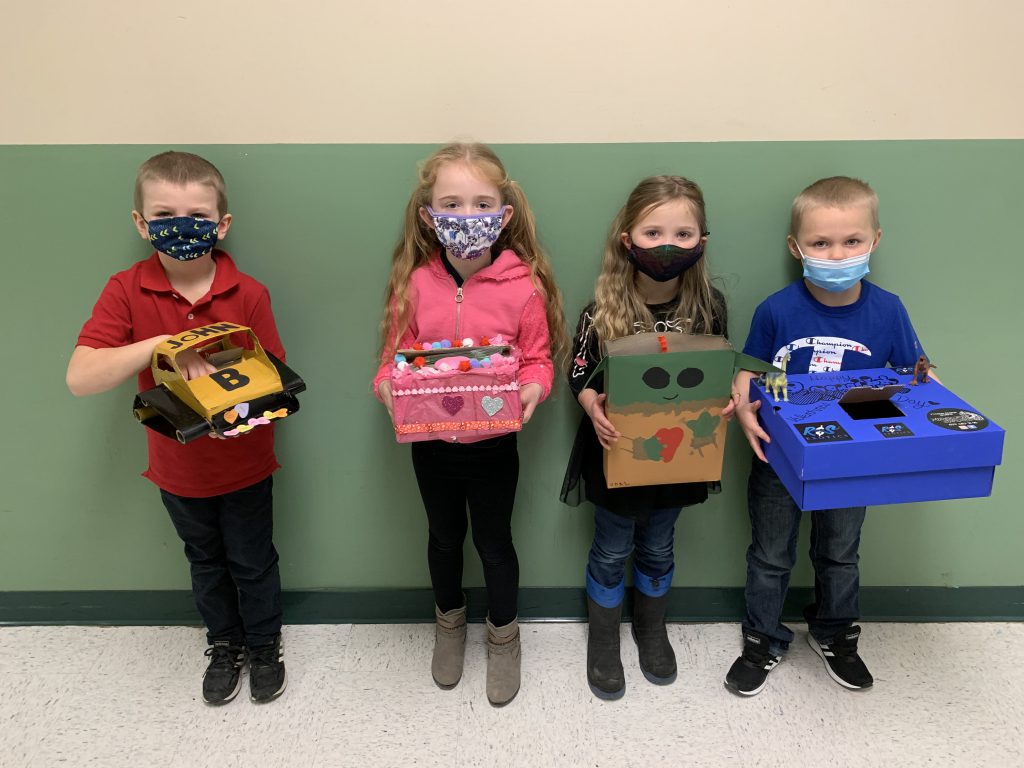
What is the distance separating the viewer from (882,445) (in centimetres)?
135

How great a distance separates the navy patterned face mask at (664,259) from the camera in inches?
60.1

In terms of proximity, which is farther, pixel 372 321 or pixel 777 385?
pixel 372 321

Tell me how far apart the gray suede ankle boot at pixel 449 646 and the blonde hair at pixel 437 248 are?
80 centimetres

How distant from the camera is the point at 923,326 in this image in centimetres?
183

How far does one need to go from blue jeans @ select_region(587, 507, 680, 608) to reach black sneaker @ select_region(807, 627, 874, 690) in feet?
1.60

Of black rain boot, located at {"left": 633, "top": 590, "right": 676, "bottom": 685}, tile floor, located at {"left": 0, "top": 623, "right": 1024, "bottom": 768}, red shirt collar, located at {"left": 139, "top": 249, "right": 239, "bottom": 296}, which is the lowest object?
tile floor, located at {"left": 0, "top": 623, "right": 1024, "bottom": 768}

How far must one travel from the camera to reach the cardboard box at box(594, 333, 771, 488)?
4.72ft

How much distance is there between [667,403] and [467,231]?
23.0 inches

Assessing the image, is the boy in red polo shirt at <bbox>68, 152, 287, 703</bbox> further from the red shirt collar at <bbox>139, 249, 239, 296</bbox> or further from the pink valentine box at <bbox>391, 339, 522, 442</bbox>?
the pink valentine box at <bbox>391, 339, 522, 442</bbox>

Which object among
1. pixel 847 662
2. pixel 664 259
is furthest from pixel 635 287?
pixel 847 662

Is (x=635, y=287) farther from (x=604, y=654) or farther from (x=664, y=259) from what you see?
(x=604, y=654)

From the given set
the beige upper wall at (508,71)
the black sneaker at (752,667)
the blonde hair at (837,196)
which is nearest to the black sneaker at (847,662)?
the black sneaker at (752,667)

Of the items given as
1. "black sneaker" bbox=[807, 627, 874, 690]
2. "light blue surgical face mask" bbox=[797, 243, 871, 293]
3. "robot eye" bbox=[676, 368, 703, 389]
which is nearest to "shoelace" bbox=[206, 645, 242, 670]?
"robot eye" bbox=[676, 368, 703, 389]

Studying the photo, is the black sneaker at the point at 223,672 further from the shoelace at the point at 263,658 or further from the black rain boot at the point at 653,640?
the black rain boot at the point at 653,640
